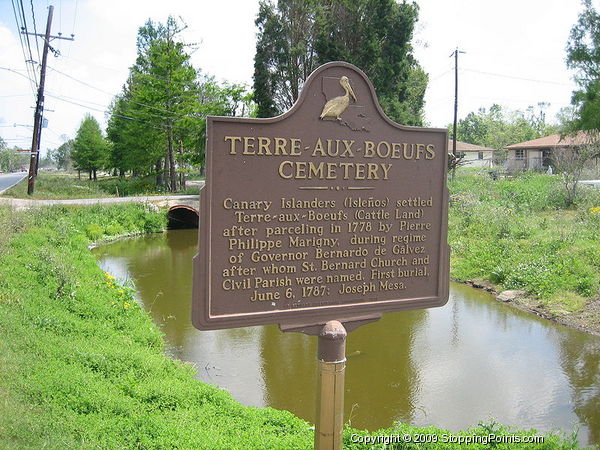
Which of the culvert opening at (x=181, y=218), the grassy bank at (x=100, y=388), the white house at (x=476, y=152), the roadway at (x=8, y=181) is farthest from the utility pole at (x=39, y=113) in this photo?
the white house at (x=476, y=152)

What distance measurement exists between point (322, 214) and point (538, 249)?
13175 millimetres

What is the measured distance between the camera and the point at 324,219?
3873 mm

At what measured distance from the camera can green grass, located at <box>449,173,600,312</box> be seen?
1320cm

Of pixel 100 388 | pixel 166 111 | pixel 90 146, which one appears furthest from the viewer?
pixel 90 146

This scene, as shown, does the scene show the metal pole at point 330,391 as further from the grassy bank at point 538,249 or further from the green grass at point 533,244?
the green grass at point 533,244

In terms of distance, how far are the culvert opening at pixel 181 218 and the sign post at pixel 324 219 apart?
22.6m

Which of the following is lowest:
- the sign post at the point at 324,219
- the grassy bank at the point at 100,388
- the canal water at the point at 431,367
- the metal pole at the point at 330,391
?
the canal water at the point at 431,367

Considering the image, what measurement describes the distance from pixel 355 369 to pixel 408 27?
20285mm

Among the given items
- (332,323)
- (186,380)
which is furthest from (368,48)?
(332,323)

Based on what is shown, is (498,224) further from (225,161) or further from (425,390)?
(225,161)

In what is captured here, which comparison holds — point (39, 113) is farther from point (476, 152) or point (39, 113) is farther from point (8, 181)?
point (476, 152)

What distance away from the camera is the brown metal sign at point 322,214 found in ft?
11.6

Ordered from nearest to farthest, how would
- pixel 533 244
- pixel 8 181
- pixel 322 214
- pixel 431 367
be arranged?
pixel 322 214 → pixel 431 367 → pixel 533 244 → pixel 8 181

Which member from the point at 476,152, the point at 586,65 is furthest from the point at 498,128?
the point at 586,65
